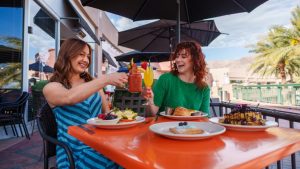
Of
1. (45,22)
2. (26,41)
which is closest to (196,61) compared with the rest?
(26,41)

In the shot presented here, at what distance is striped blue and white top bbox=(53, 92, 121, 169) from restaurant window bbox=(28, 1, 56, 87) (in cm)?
412

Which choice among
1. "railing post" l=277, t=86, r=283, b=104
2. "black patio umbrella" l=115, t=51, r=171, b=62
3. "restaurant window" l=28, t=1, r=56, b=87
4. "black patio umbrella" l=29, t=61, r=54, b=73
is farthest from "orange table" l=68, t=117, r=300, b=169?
"railing post" l=277, t=86, r=283, b=104

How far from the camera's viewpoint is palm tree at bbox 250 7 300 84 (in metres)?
16.1

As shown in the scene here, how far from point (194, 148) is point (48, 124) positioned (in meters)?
1.08

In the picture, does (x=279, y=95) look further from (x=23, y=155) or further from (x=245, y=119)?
(x=245, y=119)

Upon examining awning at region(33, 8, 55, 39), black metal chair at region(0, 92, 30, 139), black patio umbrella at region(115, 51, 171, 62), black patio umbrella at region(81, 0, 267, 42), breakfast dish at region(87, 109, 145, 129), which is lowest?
black metal chair at region(0, 92, 30, 139)

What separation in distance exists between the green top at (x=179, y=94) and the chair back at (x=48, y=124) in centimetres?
90

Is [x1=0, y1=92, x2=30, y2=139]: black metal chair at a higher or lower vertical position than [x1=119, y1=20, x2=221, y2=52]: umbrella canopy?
lower

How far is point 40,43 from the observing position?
20.9 ft

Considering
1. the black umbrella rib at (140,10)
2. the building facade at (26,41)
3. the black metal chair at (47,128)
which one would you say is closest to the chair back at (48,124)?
the black metal chair at (47,128)

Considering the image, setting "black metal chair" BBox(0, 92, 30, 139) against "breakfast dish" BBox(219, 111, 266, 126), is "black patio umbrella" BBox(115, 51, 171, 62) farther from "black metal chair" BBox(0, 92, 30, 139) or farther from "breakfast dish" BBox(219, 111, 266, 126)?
"breakfast dish" BBox(219, 111, 266, 126)

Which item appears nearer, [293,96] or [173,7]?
[173,7]

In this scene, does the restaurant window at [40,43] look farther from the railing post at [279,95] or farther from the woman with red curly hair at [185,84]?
the railing post at [279,95]

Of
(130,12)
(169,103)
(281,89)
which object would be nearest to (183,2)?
(130,12)
